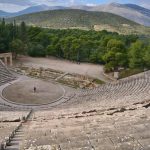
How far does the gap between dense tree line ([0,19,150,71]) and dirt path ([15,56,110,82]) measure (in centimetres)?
169

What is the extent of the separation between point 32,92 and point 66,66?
16327 mm

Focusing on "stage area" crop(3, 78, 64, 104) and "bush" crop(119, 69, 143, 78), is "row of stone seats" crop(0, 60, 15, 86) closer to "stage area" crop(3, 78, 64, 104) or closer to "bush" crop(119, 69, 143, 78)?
"stage area" crop(3, 78, 64, 104)

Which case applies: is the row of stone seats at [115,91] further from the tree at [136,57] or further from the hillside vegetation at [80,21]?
the hillside vegetation at [80,21]

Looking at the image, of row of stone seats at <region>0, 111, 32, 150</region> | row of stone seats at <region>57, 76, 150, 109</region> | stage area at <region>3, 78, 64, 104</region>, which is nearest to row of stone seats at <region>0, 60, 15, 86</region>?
stage area at <region>3, 78, 64, 104</region>

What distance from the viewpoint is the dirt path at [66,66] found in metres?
42.7

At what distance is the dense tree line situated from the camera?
41375 mm

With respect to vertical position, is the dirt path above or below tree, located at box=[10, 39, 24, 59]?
below

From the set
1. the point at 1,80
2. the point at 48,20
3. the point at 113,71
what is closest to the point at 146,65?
the point at 113,71

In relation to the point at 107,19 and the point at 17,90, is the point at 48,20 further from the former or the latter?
the point at 17,90

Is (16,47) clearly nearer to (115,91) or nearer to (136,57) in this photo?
(136,57)

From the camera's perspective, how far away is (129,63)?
41.5 metres


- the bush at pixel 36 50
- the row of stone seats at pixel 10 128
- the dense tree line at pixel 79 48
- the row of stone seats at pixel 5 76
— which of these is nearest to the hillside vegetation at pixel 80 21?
the dense tree line at pixel 79 48

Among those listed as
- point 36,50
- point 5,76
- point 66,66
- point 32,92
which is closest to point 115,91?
point 32,92

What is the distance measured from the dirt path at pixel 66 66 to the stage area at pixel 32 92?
8830 millimetres
